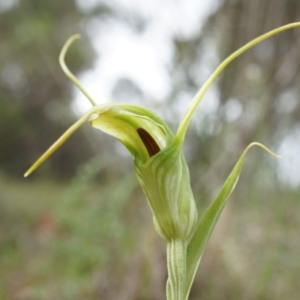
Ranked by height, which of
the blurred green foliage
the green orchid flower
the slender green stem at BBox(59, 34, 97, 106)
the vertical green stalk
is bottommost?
the blurred green foliage

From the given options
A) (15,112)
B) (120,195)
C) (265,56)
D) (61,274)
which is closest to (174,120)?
(120,195)

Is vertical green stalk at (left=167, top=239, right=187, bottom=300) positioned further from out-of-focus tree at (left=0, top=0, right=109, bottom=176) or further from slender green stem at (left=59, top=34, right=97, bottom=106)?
out-of-focus tree at (left=0, top=0, right=109, bottom=176)

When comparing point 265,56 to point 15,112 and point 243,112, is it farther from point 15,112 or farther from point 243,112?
point 15,112

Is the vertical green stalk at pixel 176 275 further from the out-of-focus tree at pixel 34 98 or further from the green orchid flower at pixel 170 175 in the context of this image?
the out-of-focus tree at pixel 34 98

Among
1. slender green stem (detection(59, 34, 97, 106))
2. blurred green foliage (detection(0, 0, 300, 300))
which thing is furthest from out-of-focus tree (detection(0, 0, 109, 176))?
slender green stem (detection(59, 34, 97, 106))

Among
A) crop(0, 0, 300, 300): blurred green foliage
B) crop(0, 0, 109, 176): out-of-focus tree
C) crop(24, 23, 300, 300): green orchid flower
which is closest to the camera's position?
crop(24, 23, 300, 300): green orchid flower

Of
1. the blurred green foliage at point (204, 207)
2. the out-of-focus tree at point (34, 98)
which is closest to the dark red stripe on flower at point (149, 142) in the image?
the blurred green foliage at point (204, 207)

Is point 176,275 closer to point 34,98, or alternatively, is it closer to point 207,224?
point 207,224

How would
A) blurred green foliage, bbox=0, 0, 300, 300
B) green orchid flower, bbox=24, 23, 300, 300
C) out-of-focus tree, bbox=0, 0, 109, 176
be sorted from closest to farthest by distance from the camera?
green orchid flower, bbox=24, 23, 300, 300, blurred green foliage, bbox=0, 0, 300, 300, out-of-focus tree, bbox=0, 0, 109, 176
